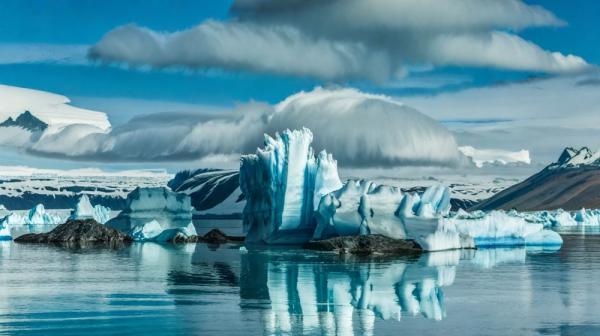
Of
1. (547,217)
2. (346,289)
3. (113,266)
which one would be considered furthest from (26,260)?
(547,217)

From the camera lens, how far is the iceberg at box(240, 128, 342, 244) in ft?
182

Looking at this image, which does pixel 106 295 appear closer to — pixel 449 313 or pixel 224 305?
pixel 224 305

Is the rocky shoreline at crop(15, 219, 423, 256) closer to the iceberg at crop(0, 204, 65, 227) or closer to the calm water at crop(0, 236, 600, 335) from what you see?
the calm water at crop(0, 236, 600, 335)

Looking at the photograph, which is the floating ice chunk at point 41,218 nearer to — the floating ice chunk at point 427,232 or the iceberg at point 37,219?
the iceberg at point 37,219

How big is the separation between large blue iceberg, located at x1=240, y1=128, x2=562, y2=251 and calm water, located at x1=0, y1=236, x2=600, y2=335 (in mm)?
4606

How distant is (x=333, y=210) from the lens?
5047 cm

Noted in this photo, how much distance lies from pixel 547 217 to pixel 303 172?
84.1 metres

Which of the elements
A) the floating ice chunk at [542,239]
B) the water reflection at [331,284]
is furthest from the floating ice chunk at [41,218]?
the floating ice chunk at [542,239]

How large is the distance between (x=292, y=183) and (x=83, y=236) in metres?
15.9

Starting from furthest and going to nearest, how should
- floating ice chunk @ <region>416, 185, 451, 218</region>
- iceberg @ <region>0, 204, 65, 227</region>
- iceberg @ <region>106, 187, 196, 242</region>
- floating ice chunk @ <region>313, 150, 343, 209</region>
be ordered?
iceberg @ <region>0, 204, 65, 227</region> → iceberg @ <region>106, 187, 196, 242</region> → floating ice chunk @ <region>416, 185, 451, 218</region> → floating ice chunk @ <region>313, 150, 343, 209</region>

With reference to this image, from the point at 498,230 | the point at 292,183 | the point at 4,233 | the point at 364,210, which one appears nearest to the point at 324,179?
the point at 292,183

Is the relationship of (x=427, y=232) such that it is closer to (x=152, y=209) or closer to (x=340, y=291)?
(x=340, y=291)

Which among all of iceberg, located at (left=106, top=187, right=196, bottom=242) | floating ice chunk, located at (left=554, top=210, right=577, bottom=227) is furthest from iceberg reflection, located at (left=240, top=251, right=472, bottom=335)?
floating ice chunk, located at (left=554, top=210, right=577, bottom=227)

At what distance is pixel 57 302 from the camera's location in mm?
25641
